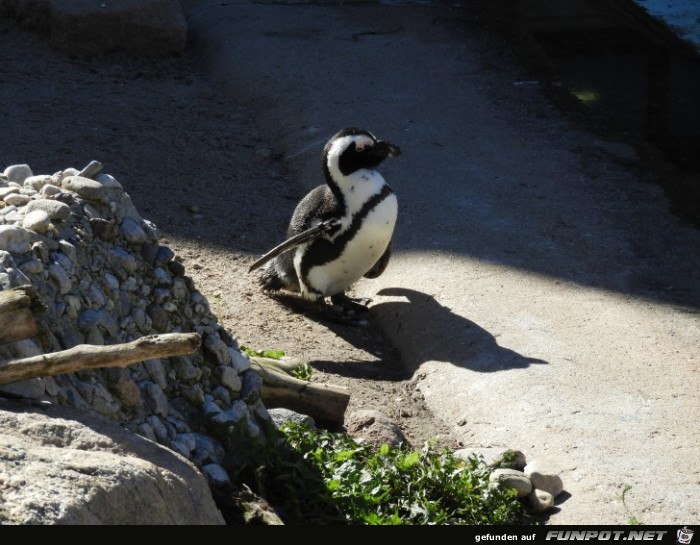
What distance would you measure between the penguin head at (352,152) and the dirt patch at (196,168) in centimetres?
73

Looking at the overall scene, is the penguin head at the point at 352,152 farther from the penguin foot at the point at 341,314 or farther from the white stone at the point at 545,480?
the white stone at the point at 545,480

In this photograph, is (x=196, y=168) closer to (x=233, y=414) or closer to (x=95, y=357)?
(x=233, y=414)

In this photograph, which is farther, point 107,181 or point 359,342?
point 359,342

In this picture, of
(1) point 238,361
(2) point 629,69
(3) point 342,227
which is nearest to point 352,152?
(3) point 342,227

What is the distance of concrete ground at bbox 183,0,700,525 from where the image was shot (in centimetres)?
399

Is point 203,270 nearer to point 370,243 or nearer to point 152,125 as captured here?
point 370,243

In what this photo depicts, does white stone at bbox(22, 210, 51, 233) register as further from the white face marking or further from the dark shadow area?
the white face marking

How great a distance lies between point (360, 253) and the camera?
524 cm

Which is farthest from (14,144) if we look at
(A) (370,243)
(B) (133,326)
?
(B) (133,326)

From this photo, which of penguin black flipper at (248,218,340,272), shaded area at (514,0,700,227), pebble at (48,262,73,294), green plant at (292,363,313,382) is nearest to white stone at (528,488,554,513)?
green plant at (292,363,313,382)

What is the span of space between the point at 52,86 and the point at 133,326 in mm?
4886

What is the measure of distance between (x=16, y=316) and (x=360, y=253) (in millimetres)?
2716

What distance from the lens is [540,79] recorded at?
8.30 meters

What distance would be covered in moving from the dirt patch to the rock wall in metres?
0.91
